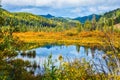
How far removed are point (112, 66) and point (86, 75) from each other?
6.57m

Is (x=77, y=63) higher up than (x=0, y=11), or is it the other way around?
(x=0, y=11)

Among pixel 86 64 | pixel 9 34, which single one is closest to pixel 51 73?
pixel 86 64

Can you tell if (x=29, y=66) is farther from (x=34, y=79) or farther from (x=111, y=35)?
(x=111, y=35)

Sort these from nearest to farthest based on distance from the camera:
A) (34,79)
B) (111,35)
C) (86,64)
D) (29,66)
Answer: (111,35)
(86,64)
(34,79)
(29,66)

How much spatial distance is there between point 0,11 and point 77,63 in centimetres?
595

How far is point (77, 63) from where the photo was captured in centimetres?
1781

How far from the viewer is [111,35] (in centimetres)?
681

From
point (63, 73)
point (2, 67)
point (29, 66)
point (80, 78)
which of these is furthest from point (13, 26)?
point (29, 66)

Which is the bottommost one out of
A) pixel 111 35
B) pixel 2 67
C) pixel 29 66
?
pixel 29 66

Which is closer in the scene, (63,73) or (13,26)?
(63,73)

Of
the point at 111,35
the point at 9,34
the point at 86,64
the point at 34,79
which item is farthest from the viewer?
the point at 34,79

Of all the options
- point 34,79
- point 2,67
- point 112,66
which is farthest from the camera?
point 34,79

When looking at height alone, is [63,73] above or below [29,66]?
above

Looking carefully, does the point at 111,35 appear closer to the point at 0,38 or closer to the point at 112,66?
the point at 112,66
